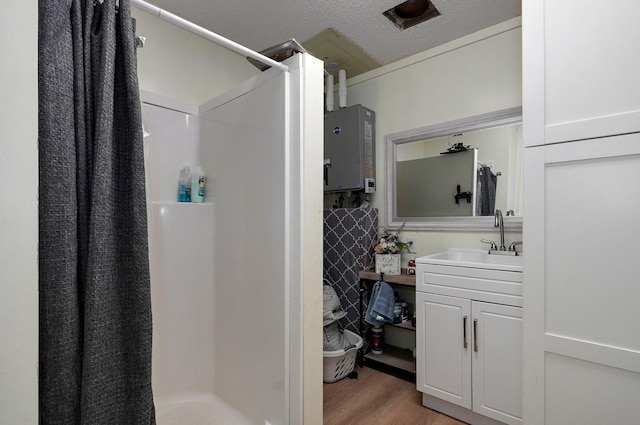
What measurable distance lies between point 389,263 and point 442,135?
1.10m

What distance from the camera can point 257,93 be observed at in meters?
1.43

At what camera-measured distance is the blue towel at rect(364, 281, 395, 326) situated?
2193mm

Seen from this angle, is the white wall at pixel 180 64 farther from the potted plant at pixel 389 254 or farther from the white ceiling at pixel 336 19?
the potted plant at pixel 389 254

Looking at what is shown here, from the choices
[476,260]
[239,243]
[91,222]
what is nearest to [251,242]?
[239,243]

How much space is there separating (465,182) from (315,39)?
157 cm

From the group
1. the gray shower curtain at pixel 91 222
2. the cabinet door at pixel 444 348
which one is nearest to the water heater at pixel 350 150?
the cabinet door at pixel 444 348

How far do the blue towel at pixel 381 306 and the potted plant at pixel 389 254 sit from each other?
0.38 feet

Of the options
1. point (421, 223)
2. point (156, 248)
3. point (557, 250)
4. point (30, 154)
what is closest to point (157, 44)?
point (156, 248)

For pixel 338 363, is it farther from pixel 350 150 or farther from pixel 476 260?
pixel 350 150

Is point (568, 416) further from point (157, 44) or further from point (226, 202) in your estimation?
point (157, 44)

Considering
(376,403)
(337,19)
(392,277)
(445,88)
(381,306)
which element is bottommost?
(376,403)

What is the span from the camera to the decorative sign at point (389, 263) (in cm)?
230

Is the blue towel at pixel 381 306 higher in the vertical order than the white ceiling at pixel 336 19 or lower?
lower

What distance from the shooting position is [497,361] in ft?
5.24
